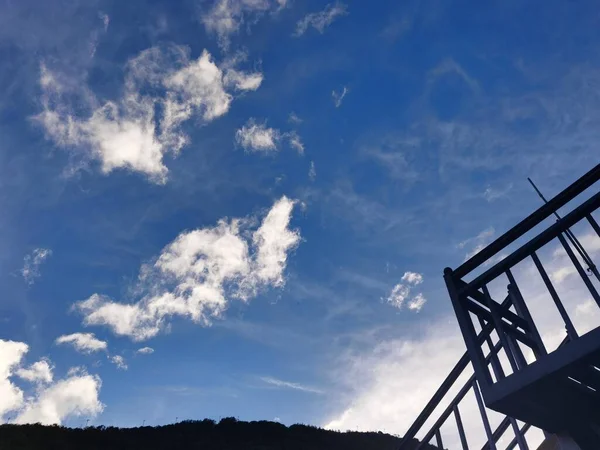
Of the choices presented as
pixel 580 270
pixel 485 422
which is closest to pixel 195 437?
pixel 485 422

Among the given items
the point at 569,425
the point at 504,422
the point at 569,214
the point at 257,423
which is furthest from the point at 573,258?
the point at 257,423

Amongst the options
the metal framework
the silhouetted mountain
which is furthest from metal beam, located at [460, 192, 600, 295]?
the silhouetted mountain

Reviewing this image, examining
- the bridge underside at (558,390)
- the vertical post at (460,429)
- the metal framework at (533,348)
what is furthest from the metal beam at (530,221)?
the vertical post at (460,429)

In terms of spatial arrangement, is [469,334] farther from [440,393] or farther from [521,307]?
[440,393]

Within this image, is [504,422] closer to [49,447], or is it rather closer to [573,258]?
[573,258]

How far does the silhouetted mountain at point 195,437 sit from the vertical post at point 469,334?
19249mm

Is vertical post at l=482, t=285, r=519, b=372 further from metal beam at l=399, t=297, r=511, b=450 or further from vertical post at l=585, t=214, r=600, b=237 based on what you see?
vertical post at l=585, t=214, r=600, b=237

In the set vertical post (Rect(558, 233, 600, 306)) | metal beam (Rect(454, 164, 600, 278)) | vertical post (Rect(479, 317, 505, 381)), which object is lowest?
vertical post (Rect(479, 317, 505, 381))

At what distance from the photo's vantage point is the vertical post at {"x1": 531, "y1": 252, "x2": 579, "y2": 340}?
333 cm

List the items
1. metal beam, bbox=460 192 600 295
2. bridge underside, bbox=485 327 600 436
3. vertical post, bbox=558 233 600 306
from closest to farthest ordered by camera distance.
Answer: bridge underside, bbox=485 327 600 436 → vertical post, bbox=558 233 600 306 → metal beam, bbox=460 192 600 295

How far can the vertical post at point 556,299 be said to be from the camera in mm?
3326

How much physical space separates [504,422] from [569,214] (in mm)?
2343

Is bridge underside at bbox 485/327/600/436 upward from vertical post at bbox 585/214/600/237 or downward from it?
downward

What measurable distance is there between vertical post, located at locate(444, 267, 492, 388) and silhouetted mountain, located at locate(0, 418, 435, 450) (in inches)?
758
